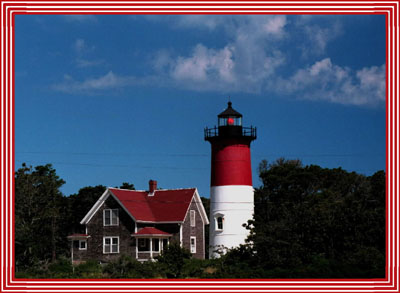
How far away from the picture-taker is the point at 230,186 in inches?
1313

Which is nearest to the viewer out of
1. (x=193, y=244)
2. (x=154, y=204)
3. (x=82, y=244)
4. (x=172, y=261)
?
(x=172, y=261)

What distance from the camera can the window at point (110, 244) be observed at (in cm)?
3684

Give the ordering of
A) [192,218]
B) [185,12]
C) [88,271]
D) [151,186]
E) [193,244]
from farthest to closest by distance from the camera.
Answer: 1. [151,186]
2. [192,218]
3. [193,244]
4. [88,271]
5. [185,12]

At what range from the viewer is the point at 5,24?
52.9 ft

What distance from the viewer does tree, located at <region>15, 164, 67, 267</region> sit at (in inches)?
1452

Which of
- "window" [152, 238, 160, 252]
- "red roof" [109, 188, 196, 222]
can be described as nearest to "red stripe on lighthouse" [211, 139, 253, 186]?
"red roof" [109, 188, 196, 222]

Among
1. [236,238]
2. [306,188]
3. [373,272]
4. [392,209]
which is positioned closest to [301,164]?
[306,188]

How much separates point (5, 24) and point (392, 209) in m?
11.2

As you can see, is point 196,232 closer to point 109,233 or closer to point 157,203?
point 157,203

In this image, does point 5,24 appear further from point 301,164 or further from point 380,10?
point 301,164

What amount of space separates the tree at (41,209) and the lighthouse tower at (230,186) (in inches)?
397

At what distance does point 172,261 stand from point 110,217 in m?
10.2

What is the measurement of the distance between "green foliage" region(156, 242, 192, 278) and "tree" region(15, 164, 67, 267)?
29.6 ft

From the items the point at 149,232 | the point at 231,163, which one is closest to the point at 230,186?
the point at 231,163
